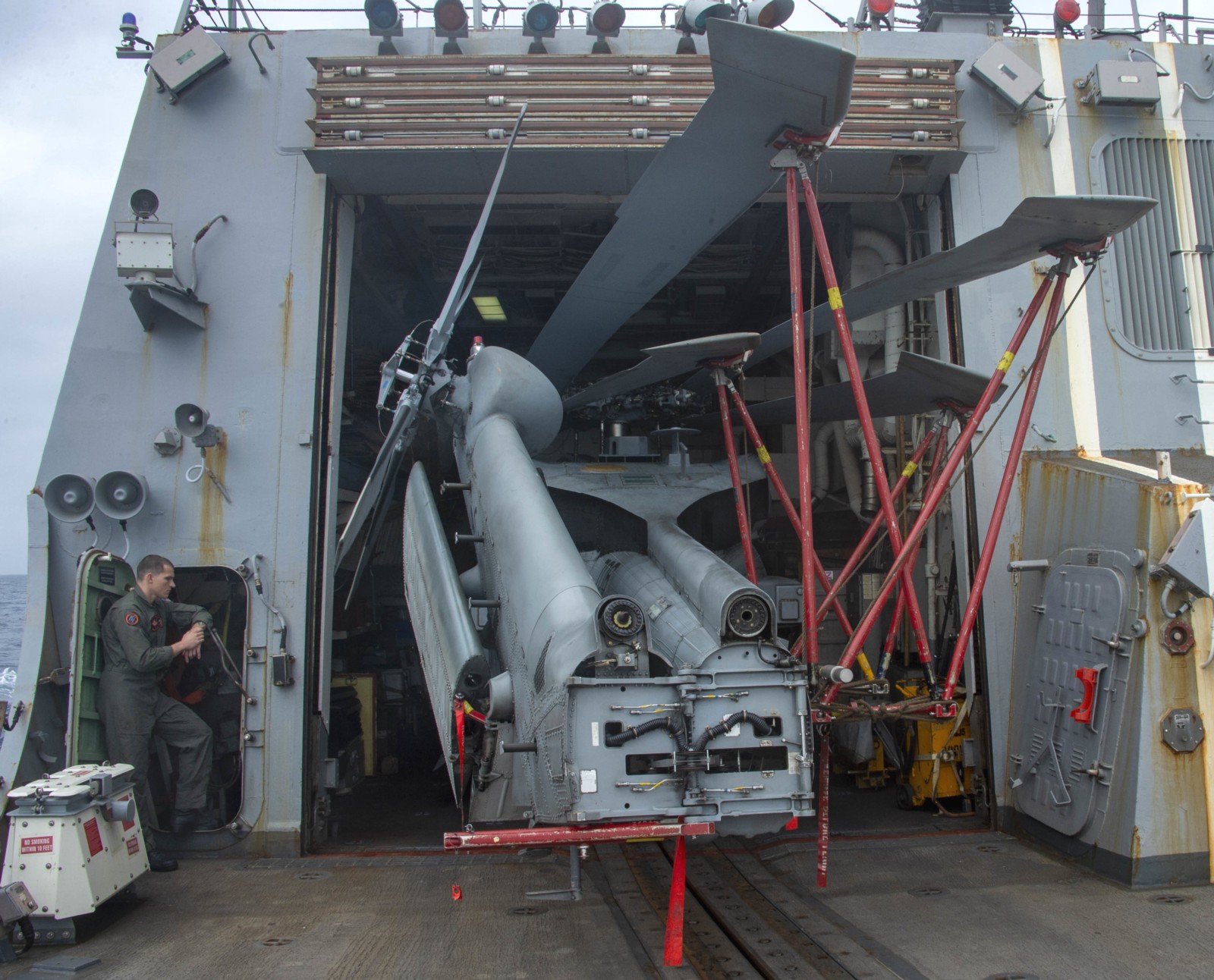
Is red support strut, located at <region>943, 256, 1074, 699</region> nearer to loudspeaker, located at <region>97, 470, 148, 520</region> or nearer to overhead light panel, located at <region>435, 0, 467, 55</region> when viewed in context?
overhead light panel, located at <region>435, 0, 467, 55</region>

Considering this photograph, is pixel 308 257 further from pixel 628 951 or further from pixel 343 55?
pixel 628 951

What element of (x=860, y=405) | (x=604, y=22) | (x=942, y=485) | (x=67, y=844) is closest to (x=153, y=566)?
(x=67, y=844)

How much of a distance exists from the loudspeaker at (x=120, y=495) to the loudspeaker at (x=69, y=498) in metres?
0.08

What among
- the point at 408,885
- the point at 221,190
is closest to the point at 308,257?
the point at 221,190

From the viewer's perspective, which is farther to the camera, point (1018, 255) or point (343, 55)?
point (343, 55)

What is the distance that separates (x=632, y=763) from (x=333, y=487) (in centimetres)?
421

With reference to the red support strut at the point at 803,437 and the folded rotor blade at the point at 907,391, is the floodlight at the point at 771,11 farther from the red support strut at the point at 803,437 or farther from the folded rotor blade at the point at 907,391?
the folded rotor blade at the point at 907,391

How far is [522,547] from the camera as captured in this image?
5.04 m

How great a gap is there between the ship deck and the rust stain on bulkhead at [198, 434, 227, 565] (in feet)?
7.34

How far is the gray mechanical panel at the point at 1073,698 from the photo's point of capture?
18.0 feet

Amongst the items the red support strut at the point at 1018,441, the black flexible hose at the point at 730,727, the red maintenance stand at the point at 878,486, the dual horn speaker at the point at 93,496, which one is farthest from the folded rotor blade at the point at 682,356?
the dual horn speaker at the point at 93,496

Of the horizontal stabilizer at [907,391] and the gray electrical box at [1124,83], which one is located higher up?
the gray electrical box at [1124,83]

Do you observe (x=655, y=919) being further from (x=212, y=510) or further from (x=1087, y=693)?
(x=212, y=510)

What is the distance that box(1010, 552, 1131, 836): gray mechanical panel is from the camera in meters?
5.48
